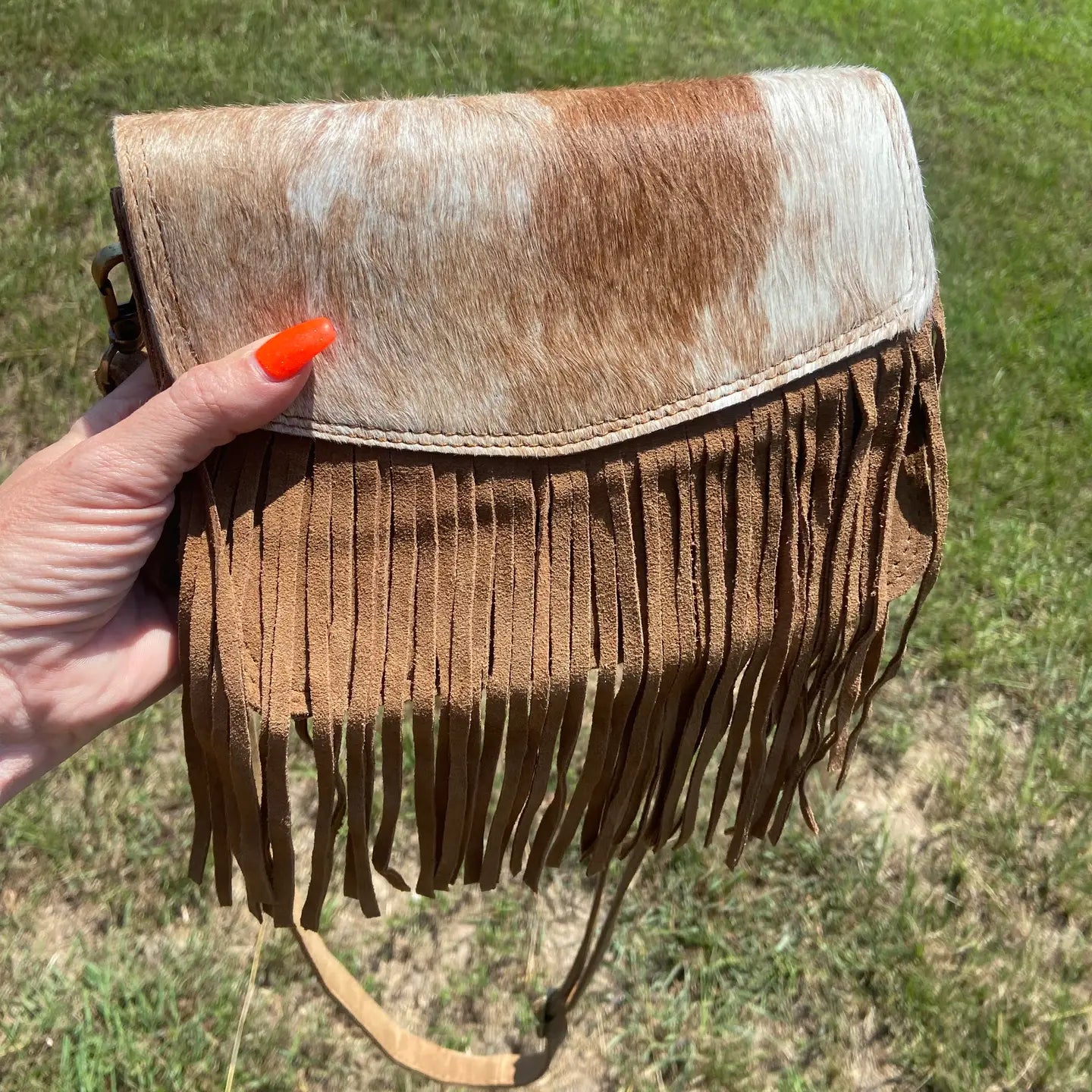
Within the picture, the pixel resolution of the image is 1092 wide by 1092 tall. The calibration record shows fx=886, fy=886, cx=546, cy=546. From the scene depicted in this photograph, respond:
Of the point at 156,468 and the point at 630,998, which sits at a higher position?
the point at 156,468

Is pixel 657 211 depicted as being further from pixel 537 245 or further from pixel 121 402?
pixel 121 402

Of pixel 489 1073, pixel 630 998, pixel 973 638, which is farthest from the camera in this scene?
pixel 973 638

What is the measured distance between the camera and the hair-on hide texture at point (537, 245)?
0.52 m

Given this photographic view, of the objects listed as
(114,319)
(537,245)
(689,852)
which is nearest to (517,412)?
(537,245)

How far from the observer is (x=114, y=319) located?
0.60m

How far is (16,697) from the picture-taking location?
2.13ft

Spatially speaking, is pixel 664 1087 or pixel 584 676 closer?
pixel 584 676

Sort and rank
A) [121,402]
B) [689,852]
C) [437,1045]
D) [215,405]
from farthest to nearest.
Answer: [689,852]
[437,1045]
[121,402]
[215,405]

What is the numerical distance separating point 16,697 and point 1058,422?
1747 mm

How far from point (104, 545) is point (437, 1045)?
2.44ft

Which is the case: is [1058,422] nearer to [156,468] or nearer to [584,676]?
[584,676]

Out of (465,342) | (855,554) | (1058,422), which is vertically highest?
(465,342)

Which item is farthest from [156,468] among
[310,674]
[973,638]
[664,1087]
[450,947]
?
[973,638]

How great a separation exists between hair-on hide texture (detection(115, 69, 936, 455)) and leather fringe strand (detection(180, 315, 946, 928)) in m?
0.04
